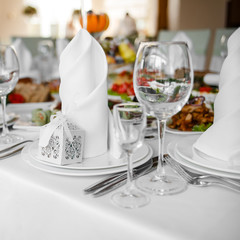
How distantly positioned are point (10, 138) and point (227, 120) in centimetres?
60

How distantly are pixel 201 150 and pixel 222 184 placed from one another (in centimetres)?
12

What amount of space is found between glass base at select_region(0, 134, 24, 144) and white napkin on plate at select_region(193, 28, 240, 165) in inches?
19.9

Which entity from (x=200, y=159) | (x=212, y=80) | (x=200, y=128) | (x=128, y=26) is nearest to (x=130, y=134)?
(x=200, y=159)

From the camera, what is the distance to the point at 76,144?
73 centimetres

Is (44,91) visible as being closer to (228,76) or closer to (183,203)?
(228,76)

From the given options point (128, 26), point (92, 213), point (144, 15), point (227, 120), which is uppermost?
point (144, 15)

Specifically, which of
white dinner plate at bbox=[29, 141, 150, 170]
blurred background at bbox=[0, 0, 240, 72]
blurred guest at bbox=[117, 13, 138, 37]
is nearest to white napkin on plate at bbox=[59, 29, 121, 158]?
white dinner plate at bbox=[29, 141, 150, 170]

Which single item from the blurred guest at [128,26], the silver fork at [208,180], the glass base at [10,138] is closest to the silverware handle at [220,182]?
the silver fork at [208,180]

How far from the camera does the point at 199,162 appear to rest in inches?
27.2

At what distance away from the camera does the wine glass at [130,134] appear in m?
0.58

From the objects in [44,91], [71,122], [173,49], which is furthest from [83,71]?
[44,91]

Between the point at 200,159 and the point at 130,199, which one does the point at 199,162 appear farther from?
the point at 130,199

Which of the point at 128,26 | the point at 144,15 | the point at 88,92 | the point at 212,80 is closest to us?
the point at 88,92

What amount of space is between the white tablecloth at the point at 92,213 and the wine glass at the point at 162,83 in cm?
7
